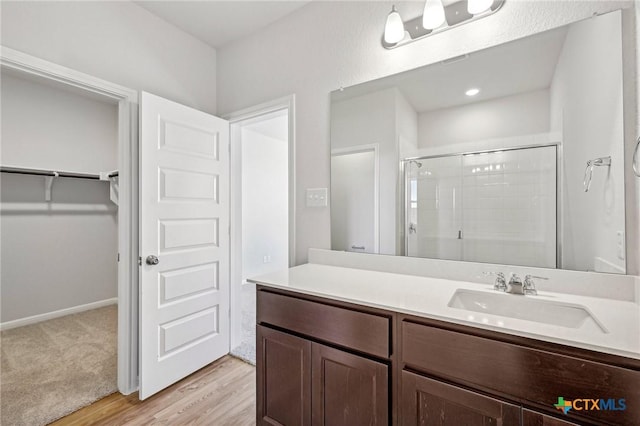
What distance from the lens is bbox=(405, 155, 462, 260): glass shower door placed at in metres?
1.53

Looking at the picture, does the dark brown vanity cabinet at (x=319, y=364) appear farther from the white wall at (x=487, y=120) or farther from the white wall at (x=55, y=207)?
the white wall at (x=55, y=207)

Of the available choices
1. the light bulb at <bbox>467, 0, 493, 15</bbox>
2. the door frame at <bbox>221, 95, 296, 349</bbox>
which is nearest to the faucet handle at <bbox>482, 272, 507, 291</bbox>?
the light bulb at <bbox>467, 0, 493, 15</bbox>

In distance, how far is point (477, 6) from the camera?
1413 millimetres

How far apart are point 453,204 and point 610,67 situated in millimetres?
807

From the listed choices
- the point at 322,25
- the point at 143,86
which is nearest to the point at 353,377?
the point at 322,25

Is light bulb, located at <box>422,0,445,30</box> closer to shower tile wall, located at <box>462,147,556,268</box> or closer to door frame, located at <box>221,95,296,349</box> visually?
shower tile wall, located at <box>462,147,556,268</box>

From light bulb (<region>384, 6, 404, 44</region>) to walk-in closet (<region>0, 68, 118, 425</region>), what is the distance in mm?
2369

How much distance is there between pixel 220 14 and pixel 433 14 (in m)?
1.55

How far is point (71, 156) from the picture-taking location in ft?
11.2

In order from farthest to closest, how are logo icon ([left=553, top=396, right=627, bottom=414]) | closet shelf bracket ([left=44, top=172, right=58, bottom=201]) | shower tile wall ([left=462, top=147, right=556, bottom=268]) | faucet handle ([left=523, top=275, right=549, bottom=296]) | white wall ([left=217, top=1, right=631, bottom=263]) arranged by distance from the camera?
closet shelf bracket ([left=44, top=172, right=58, bottom=201]) → white wall ([left=217, top=1, right=631, bottom=263]) → shower tile wall ([left=462, top=147, right=556, bottom=268]) → faucet handle ([left=523, top=275, right=549, bottom=296]) → logo icon ([left=553, top=396, right=627, bottom=414])

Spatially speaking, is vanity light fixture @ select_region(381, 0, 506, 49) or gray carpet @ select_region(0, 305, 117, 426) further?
gray carpet @ select_region(0, 305, 117, 426)

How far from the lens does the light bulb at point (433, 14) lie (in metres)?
1.47

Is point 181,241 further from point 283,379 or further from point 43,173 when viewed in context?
point 43,173

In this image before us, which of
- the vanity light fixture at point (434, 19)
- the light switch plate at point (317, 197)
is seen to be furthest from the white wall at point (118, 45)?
the vanity light fixture at point (434, 19)
